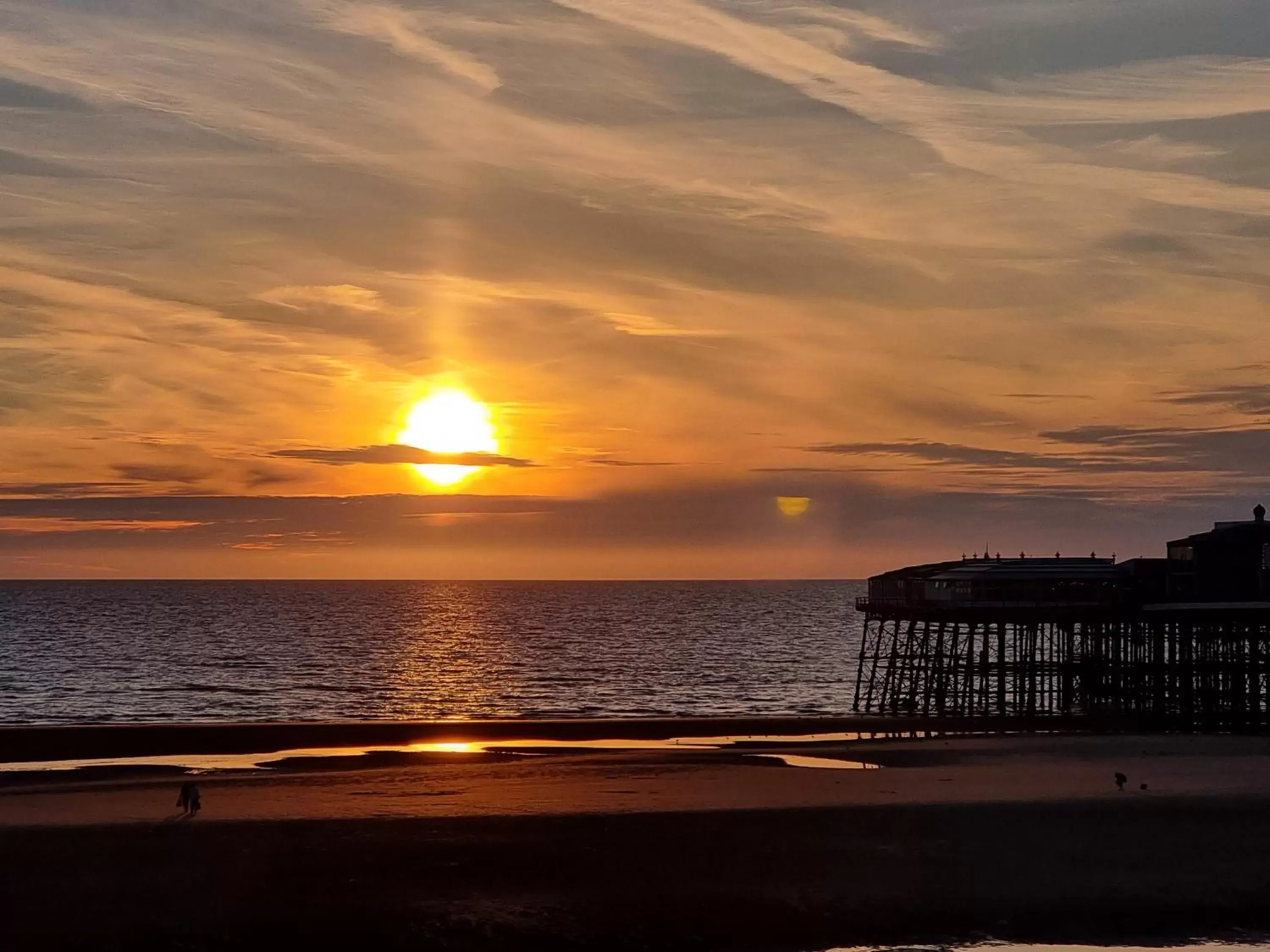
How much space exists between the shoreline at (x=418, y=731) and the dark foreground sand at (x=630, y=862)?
11.9 metres

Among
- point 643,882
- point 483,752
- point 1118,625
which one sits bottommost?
point 643,882

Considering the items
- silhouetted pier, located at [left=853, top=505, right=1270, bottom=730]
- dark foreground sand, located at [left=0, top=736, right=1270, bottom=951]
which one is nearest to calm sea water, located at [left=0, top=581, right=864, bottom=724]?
silhouetted pier, located at [left=853, top=505, right=1270, bottom=730]

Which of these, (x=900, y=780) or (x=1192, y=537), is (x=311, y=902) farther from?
(x=1192, y=537)

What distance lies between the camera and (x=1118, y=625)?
74688mm

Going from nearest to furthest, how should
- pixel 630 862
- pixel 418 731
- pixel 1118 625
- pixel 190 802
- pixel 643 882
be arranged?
pixel 643 882 < pixel 630 862 < pixel 190 802 < pixel 418 731 < pixel 1118 625

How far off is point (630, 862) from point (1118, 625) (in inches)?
2102

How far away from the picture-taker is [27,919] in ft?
79.7

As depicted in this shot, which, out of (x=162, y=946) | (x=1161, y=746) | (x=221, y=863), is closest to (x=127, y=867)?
(x=221, y=863)

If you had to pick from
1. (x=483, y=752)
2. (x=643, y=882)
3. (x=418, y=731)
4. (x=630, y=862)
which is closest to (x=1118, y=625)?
(x=418, y=731)

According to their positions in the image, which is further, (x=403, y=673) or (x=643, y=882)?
(x=403, y=673)

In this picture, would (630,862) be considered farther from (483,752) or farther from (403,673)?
(403,673)

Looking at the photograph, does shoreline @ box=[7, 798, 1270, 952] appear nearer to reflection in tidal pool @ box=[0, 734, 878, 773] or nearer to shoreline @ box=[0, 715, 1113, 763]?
reflection in tidal pool @ box=[0, 734, 878, 773]

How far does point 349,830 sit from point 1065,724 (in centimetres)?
4164

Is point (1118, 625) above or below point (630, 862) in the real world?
above
